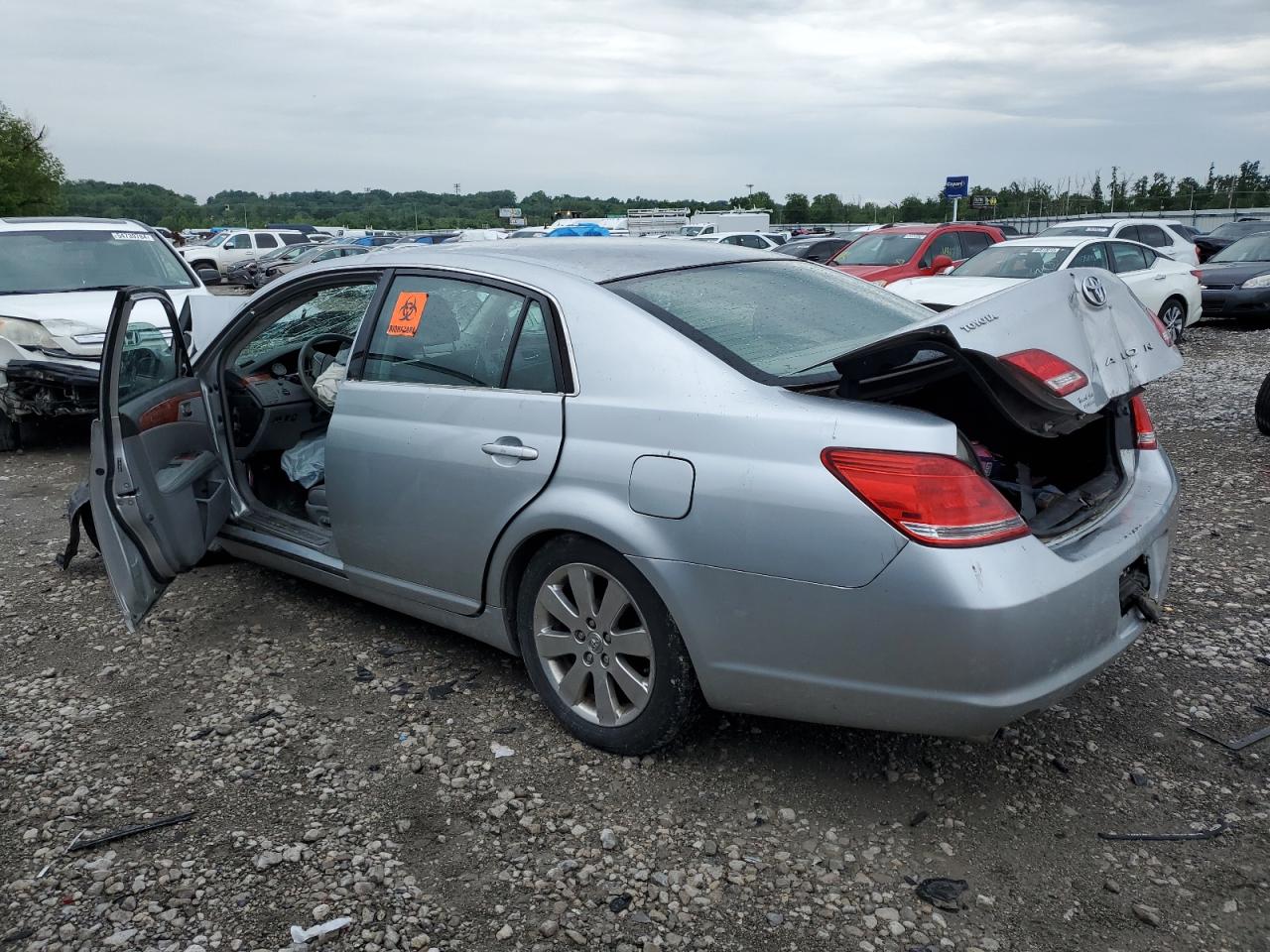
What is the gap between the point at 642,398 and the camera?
9.77ft

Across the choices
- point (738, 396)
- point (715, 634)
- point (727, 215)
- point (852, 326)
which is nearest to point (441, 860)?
point (715, 634)

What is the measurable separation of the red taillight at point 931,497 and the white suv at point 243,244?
105ft

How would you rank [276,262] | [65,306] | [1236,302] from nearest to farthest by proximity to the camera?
[65,306] → [1236,302] → [276,262]

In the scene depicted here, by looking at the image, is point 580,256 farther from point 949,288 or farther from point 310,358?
point 949,288

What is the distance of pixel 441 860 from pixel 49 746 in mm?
1603

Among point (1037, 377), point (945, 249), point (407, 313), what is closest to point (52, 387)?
point (407, 313)

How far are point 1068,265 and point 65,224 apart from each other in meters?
10.4

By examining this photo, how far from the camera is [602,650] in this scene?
10.4 feet

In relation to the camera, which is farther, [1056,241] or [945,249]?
[945,249]

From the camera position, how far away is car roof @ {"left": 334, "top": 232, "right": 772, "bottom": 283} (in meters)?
3.47

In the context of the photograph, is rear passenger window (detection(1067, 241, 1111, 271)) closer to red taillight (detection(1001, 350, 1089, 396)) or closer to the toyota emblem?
the toyota emblem

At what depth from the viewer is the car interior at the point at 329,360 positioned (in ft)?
11.3

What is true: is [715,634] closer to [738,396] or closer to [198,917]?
[738,396]

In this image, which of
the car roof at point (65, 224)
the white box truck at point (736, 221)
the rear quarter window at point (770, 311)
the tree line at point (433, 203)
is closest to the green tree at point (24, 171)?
the tree line at point (433, 203)
